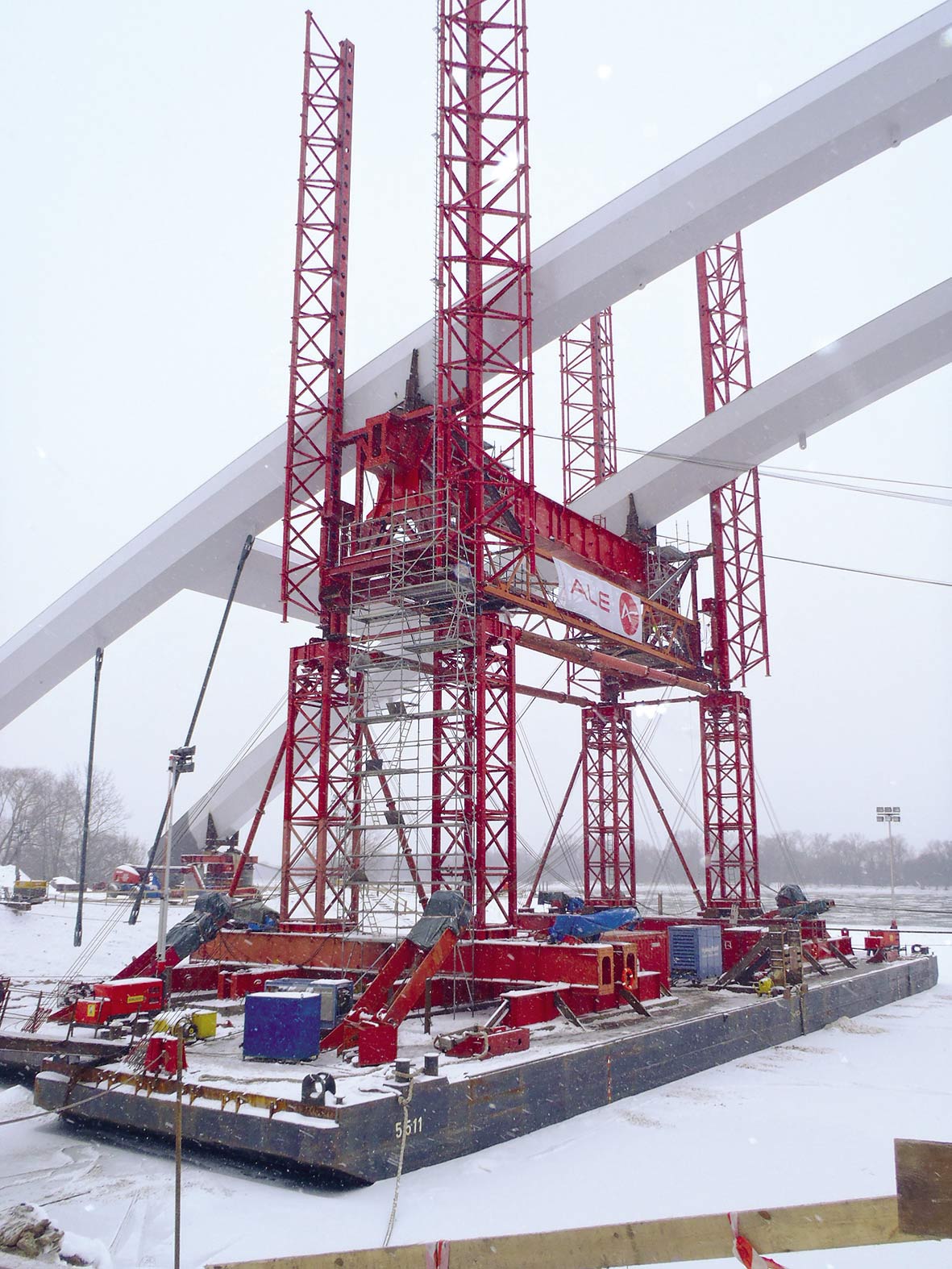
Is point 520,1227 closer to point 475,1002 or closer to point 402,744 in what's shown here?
point 475,1002

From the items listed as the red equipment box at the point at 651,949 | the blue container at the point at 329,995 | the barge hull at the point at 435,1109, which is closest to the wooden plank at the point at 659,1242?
the barge hull at the point at 435,1109

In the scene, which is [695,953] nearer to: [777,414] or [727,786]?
[727,786]

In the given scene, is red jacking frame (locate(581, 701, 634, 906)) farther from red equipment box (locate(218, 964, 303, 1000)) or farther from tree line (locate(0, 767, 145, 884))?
tree line (locate(0, 767, 145, 884))

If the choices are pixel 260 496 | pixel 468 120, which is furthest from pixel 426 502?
pixel 468 120

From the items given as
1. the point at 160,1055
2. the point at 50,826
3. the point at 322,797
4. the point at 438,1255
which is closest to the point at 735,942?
the point at 322,797

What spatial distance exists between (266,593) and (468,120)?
16.9 metres

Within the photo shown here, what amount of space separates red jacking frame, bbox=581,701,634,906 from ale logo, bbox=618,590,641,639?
26.0 ft

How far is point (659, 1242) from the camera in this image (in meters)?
4.43

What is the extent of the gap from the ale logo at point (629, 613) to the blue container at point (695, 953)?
26.3 ft

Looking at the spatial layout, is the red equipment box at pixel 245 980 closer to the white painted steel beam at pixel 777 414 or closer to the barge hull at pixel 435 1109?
the barge hull at pixel 435 1109

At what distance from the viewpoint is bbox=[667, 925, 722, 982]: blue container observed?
2333 cm

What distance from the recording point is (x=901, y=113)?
2206 cm

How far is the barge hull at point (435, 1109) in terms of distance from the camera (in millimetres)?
10664

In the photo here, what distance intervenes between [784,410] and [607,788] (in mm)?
A: 14679
